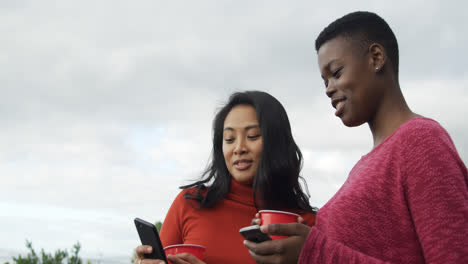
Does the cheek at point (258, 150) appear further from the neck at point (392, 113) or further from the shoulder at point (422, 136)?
the shoulder at point (422, 136)

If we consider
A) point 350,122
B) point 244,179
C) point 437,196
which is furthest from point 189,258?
point 437,196

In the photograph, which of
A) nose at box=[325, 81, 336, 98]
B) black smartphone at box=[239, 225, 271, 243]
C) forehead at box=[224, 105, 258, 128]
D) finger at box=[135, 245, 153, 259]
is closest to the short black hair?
nose at box=[325, 81, 336, 98]

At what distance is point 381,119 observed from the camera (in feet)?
7.80

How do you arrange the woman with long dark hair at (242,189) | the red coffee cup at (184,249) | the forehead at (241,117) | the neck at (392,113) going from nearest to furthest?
the neck at (392,113) < the red coffee cup at (184,249) < the woman with long dark hair at (242,189) < the forehead at (241,117)

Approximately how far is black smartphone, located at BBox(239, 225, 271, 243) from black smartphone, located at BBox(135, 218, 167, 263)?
975 mm

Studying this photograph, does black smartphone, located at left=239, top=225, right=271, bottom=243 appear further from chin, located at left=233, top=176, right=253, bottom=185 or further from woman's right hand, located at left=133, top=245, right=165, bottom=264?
chin, located at left=233, top=176, right=253, bottom=185

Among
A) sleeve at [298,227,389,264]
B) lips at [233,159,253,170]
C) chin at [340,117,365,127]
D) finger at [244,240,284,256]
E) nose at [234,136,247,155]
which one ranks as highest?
nose at [234,136,247,155]

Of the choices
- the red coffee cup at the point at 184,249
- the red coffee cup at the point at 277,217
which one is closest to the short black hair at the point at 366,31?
the red coffee cup at the point at 277,217

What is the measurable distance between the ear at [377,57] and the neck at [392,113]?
13cm

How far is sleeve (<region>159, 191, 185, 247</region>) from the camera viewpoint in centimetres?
380

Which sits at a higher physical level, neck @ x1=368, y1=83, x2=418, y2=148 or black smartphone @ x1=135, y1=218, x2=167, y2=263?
neck @ x1=368, y1=83, x2=418, y2=148

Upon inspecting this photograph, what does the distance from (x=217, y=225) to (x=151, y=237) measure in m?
0.95

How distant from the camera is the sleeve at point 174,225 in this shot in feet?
12.5

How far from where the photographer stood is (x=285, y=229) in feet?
6.68
